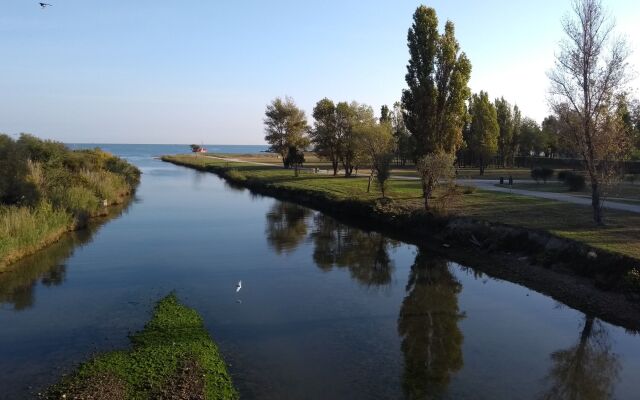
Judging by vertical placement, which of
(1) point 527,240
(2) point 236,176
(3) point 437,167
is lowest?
(1) point 527,240

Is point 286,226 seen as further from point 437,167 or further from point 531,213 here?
point 531,213

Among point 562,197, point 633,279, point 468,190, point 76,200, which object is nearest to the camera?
point 633,279

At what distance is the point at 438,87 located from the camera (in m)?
32.5

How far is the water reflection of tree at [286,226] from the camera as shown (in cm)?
2755

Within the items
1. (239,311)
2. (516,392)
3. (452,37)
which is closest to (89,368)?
(239,311)

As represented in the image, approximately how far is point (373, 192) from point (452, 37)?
1299 centimetres

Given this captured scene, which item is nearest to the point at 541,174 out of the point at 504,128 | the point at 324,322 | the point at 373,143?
the point at 373,143

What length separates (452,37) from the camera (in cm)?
3247

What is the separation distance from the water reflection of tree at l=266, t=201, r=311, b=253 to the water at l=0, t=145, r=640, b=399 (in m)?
0.58

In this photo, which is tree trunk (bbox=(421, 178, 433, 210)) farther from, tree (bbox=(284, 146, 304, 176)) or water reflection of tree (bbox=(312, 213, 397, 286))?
tree (bbox=(284, 146, 304, 176))

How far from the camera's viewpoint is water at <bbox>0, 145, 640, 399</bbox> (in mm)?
11578

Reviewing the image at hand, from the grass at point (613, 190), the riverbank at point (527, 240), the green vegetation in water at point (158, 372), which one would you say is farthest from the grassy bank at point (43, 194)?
the grass at point (613, 190)

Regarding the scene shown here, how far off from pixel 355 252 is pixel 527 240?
8.18 m

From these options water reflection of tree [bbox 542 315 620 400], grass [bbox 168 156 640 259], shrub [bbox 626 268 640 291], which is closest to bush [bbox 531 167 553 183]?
→ grass [bbox 168 156 640 259]
